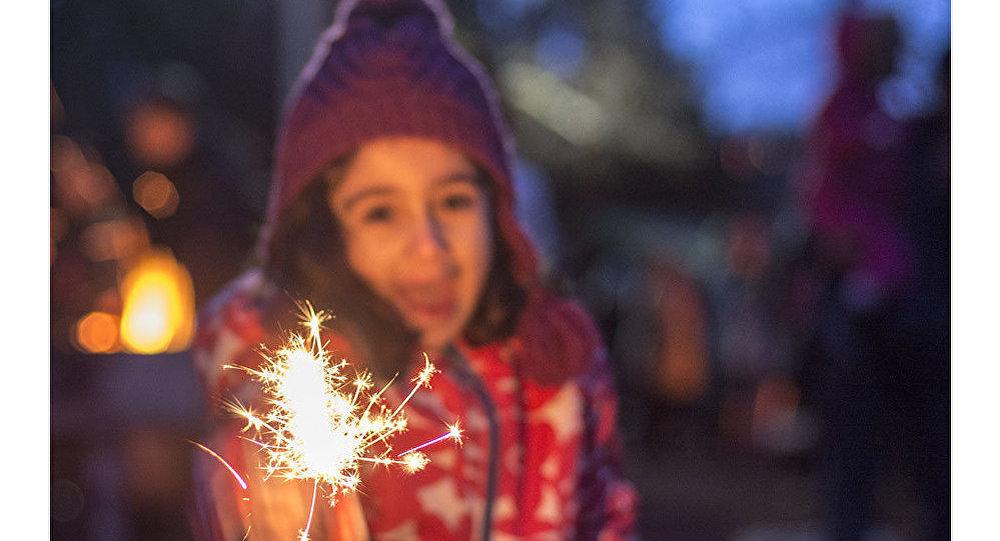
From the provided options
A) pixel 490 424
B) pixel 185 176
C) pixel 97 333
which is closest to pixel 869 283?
pixel 490 424

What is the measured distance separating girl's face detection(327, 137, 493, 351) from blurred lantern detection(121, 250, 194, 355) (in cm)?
25

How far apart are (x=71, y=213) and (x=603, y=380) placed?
0.74 m

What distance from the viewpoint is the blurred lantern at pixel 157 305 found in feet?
3.69

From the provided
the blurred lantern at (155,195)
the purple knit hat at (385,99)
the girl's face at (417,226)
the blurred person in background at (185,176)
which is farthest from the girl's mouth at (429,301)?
the blurred lantern at (155,195)

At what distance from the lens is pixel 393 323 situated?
3.52 feet

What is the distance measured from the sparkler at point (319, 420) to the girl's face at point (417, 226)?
3.5 inches

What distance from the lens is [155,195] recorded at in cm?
114

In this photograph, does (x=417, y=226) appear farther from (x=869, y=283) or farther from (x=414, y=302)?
(x=869, y=283)

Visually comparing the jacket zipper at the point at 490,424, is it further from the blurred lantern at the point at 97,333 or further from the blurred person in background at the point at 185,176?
the blurred lantern at the point at 97,333

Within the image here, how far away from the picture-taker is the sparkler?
3.34 feet

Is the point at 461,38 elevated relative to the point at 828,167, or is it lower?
elevated

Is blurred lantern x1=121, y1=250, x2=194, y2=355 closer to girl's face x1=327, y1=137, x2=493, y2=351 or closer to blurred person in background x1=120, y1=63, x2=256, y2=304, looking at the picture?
blurred person in background x1=120, y1=63, x2=256, y2=304
